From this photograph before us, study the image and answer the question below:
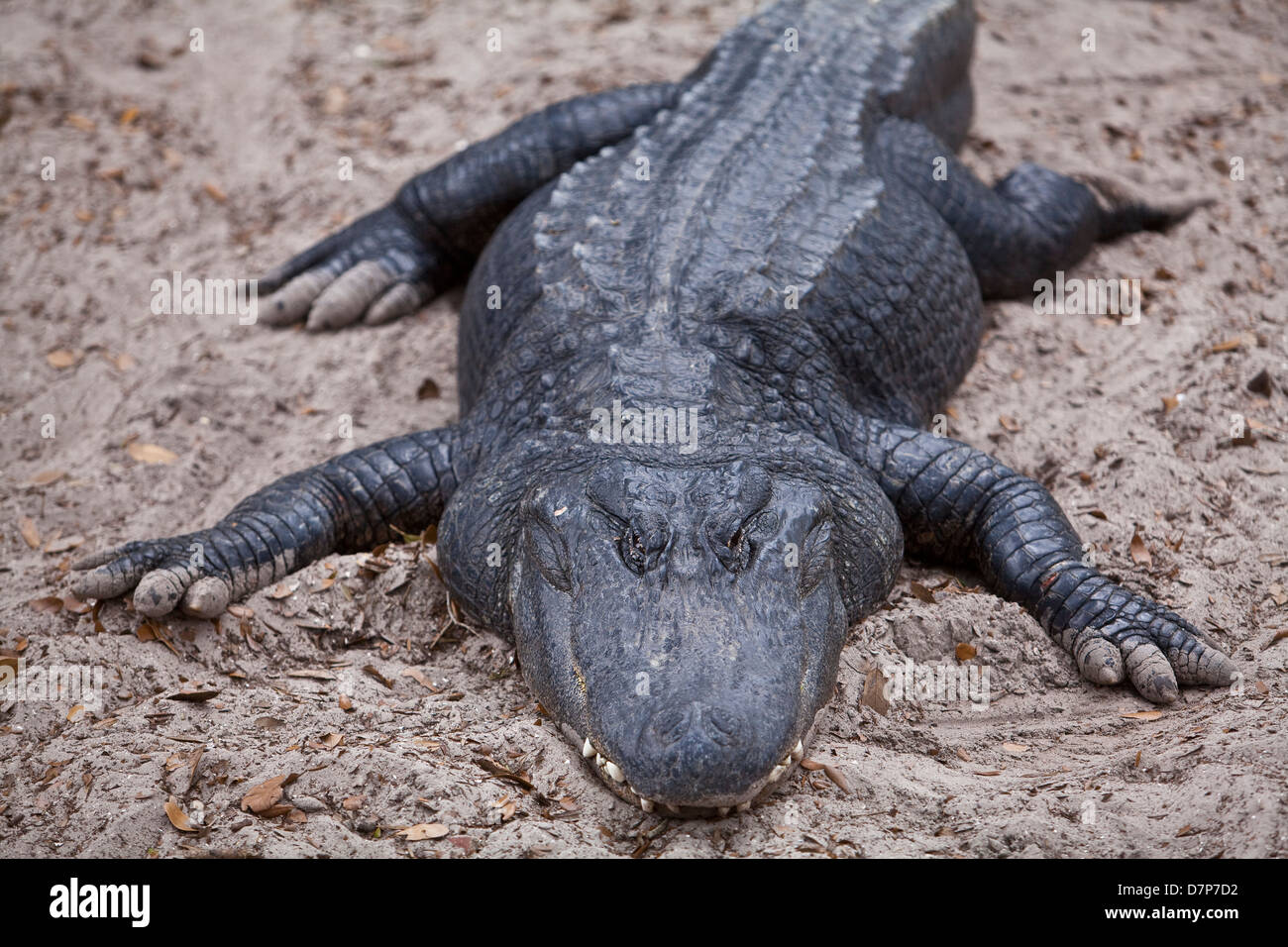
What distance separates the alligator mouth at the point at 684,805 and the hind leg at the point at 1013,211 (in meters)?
3.37

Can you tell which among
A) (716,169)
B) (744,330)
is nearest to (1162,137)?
(716,169)

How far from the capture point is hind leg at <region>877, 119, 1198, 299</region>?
5605 mm

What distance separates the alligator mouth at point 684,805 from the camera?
2.93 m

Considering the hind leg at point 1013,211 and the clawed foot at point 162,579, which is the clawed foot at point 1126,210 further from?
the clawed foot at point 162,579

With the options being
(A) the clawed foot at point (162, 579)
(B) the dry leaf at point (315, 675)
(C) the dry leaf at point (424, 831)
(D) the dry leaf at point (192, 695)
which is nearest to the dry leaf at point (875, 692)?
(C) the dry leaf at point (424, 831)

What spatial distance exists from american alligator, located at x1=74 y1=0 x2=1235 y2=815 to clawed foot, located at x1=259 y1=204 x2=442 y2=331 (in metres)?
0.02

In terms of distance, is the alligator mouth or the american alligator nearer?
the alligator mouth

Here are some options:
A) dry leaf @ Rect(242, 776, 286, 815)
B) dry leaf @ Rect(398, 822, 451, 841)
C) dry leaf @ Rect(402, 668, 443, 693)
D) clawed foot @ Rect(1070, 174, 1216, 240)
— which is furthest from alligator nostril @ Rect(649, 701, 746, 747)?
clawed foot @ Rect(1070, 174, 1216, 240)

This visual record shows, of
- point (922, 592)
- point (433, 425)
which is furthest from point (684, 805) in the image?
point (433, 425)

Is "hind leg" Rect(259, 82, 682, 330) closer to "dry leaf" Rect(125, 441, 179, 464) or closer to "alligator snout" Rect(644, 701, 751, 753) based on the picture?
"dry leaf" Rect(125, 441, 179, 464)

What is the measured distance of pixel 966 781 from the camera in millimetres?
3271

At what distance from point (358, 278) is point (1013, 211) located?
3562mm

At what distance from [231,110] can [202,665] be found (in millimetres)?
5075

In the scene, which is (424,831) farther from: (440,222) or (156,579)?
(440,222)
